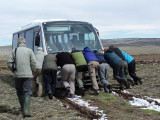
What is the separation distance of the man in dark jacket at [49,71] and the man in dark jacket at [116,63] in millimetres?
2360

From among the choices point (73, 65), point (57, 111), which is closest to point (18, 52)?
point (57, 111)

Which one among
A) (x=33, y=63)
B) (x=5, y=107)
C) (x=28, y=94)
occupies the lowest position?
(x=5, y=107)

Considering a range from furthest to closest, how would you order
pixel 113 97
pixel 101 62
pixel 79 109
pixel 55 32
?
pixel 55 32 → pixel 101 62 → pixel 113 97 → pixel 79 109

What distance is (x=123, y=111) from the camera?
7359mm

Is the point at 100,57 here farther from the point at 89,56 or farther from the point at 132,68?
the point at 132,68

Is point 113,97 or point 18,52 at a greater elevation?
point 18,52

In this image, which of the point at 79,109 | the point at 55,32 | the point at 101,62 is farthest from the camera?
the point at 55,32

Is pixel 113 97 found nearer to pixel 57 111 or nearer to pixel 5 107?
pixel 57 111

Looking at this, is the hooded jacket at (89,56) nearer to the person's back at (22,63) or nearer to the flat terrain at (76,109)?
the flat terrain at (76,109)

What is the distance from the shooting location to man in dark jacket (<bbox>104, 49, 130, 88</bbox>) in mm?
10836

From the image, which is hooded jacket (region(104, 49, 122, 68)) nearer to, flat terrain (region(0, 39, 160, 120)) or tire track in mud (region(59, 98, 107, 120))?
flat terrain (region(0, 39, 160, 120))

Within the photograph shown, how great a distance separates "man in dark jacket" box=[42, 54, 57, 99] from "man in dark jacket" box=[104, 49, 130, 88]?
92.9 inches

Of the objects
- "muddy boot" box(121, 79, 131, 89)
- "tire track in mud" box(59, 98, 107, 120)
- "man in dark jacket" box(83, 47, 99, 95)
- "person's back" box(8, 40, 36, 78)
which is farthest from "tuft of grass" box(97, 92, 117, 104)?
"person's back" box(8, 40, 36, 78)

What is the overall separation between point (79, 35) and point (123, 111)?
198 inches
